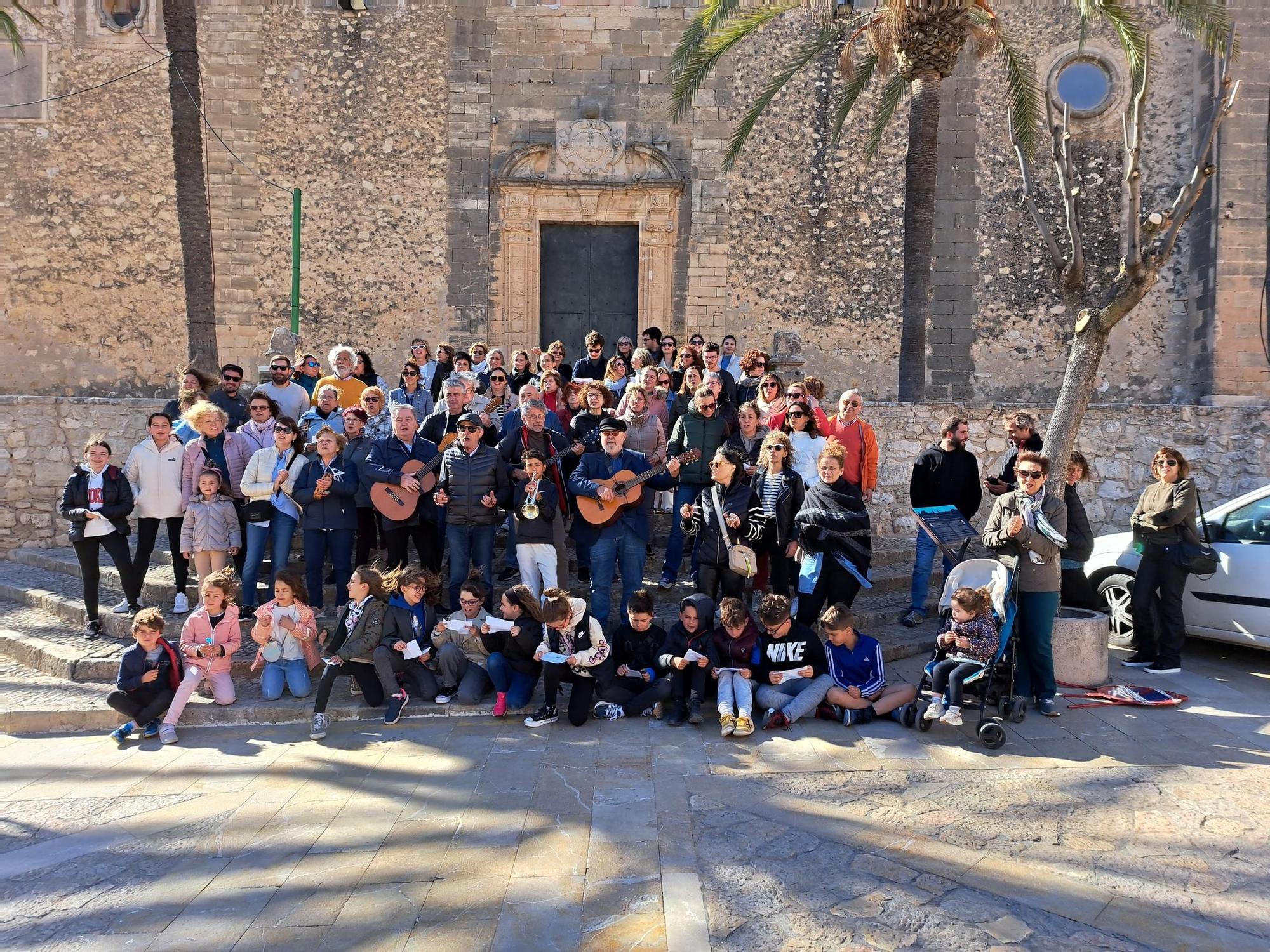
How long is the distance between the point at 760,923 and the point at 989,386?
1239 cm

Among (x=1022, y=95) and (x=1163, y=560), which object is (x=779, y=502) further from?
(x=1022, y=95)

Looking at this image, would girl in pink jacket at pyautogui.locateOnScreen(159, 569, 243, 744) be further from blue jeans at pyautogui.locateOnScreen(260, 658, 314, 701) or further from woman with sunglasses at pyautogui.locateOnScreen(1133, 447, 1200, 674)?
woman with sunglasses at pyautogui.locateOnScreen(1133, 447, 1200, 674)

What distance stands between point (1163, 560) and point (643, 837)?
4.42m

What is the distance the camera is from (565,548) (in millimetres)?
6465

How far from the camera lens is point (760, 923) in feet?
10.8

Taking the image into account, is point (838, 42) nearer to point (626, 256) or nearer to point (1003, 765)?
point (626, 256)

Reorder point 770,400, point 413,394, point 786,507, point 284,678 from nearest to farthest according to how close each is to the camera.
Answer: point 284,678, point 786,507, point 770,400, point 413,394

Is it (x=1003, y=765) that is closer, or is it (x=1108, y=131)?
(x=1003, y=765)

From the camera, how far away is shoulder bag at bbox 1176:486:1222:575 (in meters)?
6.07

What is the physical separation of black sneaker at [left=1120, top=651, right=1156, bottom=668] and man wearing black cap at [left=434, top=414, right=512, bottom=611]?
459 cm

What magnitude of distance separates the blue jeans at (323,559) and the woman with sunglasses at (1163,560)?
5.66m

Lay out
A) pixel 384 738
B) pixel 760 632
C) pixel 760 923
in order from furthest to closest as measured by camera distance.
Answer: pixel 760 632 < pixel 384 738 < pixel 760 923

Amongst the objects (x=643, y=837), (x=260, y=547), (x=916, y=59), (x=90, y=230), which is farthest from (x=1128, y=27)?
(x=90, y=230)

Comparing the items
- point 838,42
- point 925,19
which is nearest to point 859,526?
point 925,19
